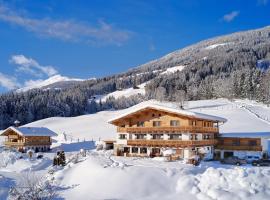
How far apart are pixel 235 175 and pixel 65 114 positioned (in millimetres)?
133527

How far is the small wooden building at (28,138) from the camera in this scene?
7494 centimetres

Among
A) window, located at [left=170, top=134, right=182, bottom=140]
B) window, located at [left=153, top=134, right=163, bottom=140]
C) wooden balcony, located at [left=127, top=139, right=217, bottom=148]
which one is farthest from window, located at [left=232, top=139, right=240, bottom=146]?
window, located at [left=153, top=134, right=163, bottom=140]

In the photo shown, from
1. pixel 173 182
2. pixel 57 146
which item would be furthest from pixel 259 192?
pixel 57 146

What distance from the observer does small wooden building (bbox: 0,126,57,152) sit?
7494 centimetres

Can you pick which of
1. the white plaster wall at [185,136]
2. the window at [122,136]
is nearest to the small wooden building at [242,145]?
the white plaster wall at [185,136]

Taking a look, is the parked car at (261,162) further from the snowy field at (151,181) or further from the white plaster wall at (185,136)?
the white plaster wall at (185,136)

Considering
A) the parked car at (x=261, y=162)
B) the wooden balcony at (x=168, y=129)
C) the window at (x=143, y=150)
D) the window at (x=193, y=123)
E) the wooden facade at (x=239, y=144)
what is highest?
the window at (x=193, y=123)

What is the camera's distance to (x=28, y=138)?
75.6m

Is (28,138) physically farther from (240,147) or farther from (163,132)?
(240,147)

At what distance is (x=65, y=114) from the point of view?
16550cm

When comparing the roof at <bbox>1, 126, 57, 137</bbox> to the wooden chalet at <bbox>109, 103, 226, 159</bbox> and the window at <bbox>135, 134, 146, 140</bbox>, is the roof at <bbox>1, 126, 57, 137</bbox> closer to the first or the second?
the wooden chalet at <bbox>109, 103, 226, 159</bbox>

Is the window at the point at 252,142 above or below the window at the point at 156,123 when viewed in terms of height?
below

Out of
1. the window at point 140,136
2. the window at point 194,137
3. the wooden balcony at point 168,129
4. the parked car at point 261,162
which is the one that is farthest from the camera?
the window at point 140,136

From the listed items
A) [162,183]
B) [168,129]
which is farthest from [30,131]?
[162,183]
